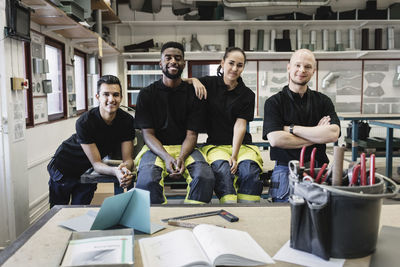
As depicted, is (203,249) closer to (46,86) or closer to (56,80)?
(46,86)

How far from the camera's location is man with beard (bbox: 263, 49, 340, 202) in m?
2.20

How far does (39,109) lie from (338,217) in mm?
3257

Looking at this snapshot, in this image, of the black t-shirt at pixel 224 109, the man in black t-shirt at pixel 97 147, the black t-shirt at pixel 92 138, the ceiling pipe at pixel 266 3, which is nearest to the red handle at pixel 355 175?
the man in black t-shirt at pixel 97 147

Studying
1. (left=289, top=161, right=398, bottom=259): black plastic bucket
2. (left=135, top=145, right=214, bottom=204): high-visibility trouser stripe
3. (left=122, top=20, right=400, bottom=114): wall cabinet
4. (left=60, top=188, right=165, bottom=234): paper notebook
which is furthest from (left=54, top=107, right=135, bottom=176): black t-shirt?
(left=122, top=20, right=400, bottom=114): wall cabinet

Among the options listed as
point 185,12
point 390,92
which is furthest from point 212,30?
point 390,92

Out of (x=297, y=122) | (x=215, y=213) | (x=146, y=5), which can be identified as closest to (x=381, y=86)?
(x=146, y=5)

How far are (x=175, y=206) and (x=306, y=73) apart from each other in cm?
135

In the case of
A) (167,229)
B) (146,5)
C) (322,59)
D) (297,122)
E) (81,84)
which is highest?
(146,5)

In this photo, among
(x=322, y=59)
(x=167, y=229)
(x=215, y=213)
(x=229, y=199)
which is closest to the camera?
(x=167, y=229)

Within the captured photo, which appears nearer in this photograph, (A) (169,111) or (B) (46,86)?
(A) (169,111)

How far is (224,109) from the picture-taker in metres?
2.56

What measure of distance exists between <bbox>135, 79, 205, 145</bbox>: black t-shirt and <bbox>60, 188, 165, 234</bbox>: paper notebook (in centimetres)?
137

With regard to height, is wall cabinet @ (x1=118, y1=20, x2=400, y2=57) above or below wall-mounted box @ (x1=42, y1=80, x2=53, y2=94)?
above

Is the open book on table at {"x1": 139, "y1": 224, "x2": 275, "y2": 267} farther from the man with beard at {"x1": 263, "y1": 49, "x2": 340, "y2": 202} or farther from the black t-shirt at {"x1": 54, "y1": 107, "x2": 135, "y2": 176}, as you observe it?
the black t-shirt at {"x1": 54, "y1": 107, "x2": 135, "y2": 176}
